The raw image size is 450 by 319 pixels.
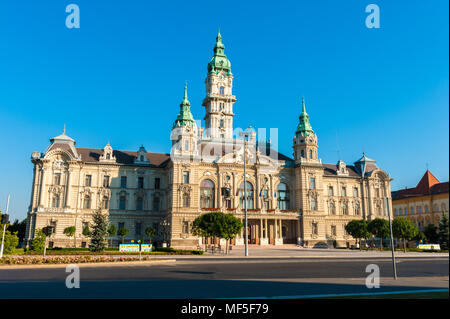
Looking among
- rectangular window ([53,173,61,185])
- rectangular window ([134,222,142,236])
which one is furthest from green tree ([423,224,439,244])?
rectangular window ([53,173,61,185])

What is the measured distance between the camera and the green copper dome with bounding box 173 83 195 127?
7761 cm

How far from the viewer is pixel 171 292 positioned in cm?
1545

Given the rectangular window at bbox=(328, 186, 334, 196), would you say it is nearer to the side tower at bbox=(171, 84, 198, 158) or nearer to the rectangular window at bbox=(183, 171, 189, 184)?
the side tower at bbox=(171, 84, 198, 158)

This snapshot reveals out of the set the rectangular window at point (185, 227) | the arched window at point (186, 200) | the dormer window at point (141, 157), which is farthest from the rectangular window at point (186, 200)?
the dormer window at point (141, 157)

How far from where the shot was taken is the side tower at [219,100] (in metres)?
88.9

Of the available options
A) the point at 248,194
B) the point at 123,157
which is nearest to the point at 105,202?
the point at 123,157

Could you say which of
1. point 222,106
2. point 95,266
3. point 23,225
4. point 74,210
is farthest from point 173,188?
point 23,225

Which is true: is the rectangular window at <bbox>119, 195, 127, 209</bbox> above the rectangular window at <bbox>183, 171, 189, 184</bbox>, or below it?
below

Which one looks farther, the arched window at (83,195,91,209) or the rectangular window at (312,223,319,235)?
the rectangular window at (312,223,319,235)

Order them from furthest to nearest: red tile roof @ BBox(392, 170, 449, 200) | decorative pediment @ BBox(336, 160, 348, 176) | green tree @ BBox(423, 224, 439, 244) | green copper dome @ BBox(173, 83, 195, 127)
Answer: decorative pediment @ BBox(336, 160, 348, 176) → green copper dome @ BBox(173, 83, 195, 127) → green tree @ BBox(423, 224, 439, 244) → red tile roof @ BBox(392, 170, 449, 200)

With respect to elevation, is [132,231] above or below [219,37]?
below

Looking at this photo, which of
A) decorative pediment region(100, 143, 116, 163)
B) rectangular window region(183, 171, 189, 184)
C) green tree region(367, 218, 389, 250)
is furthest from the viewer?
decorative pediment region(100, 143, 116, 163)
